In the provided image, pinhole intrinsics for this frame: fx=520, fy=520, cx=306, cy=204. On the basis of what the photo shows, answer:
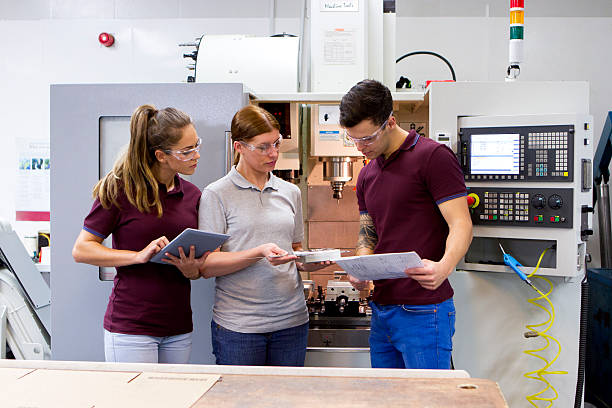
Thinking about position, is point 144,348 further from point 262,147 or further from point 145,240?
point 262,147

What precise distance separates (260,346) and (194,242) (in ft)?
1.38

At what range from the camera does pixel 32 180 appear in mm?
3385

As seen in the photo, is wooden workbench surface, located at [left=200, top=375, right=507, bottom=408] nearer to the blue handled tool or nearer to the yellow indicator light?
the blue handled tool

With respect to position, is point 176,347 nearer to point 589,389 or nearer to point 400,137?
point 400,137

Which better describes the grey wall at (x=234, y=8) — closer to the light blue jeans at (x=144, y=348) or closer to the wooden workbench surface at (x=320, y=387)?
the light blue jeans at (x=144, y=348)

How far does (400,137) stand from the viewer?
1.71 metres

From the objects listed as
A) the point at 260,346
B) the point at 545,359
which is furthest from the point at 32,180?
the point at 545,359

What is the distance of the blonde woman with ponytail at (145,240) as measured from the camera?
5.42 ft

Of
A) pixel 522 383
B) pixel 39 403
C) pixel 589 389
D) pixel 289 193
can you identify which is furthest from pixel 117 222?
pixel 589 389

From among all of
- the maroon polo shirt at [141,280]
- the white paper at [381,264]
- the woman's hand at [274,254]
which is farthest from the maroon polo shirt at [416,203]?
the maroon polo shirt at [141,280]

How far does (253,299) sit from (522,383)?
3.84 ft

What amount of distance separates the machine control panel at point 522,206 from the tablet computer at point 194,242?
3.35ft

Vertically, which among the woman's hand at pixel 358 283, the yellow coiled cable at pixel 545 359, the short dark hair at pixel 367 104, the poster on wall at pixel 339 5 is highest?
the poster on wall at pixel 339 5

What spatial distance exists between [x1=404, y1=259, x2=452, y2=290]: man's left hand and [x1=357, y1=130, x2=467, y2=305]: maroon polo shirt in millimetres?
110
